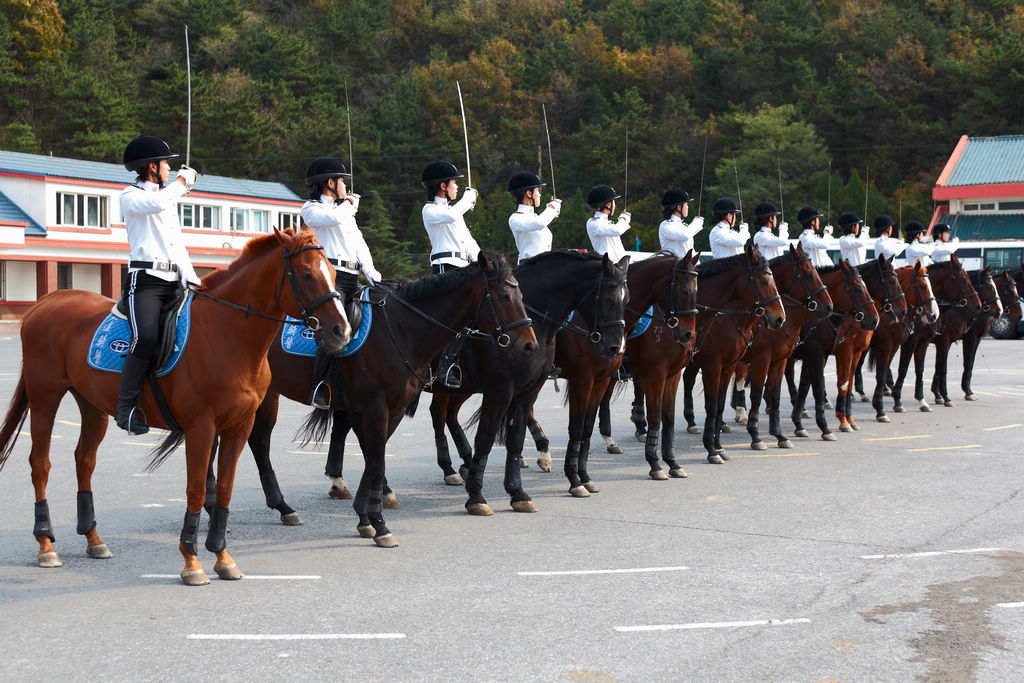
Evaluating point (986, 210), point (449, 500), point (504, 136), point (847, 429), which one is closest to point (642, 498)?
point (449, 500)

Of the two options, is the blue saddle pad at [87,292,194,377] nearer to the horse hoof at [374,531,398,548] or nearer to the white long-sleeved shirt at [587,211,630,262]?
the horse hoof at [374,531,398,548]

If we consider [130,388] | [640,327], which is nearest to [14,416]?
[130,388]

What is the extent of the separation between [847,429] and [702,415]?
2.66 meters

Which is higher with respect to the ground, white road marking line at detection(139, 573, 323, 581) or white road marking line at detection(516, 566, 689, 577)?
white road marking line at detection(139, 573, 323, 581)

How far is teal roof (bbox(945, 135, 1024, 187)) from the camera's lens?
52.8 metres

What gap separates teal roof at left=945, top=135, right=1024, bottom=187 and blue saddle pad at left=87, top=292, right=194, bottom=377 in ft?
170

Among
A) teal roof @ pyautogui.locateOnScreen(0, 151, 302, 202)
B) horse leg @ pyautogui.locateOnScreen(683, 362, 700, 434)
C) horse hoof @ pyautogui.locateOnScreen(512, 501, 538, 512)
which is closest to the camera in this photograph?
horse hoof @ pyautogui.locateOnScreen(512, 501, 538, 512)

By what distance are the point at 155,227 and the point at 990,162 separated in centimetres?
5380

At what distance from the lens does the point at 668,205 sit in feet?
45.4

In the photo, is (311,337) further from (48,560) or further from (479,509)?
(48,560)

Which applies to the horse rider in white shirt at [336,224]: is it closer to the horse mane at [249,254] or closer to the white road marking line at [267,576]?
the horse mane at [249,254]

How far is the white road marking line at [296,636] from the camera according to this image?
236 inches

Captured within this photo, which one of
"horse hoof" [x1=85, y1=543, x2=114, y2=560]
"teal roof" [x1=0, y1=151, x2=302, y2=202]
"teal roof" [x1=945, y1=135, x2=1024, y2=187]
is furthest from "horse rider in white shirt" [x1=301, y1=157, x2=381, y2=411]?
"teal roof" [x1=945, y1=135, x2=1024, y2=187]

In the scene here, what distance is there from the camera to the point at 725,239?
14.8 m
